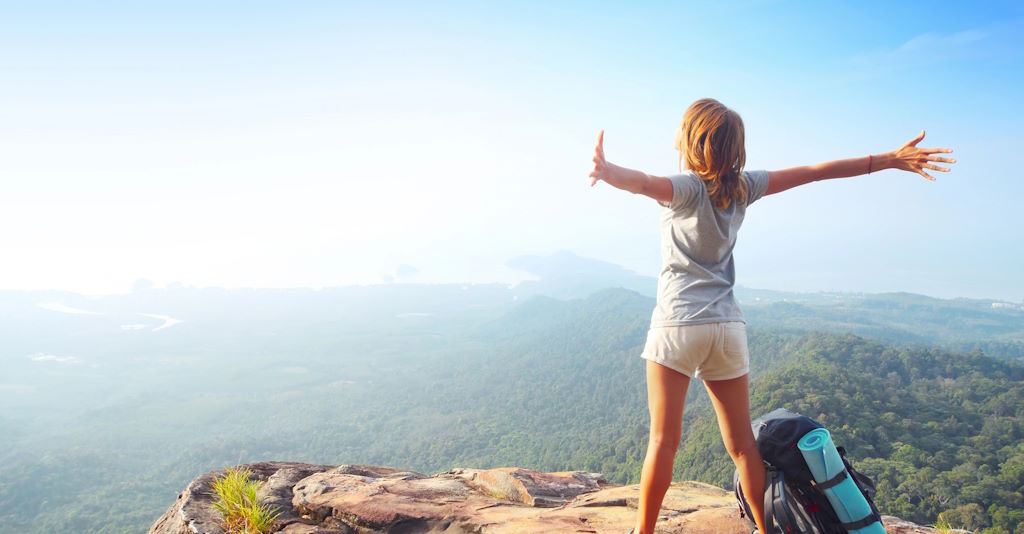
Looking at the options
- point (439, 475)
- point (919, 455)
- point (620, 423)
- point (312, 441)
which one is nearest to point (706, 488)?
point (439, 475)

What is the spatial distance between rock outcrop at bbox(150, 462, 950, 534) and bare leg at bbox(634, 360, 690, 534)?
1326 millimetres

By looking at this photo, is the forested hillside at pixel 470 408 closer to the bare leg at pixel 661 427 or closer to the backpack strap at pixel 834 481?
the backpack strap at pixel 834 481

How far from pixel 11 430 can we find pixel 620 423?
137609 mm

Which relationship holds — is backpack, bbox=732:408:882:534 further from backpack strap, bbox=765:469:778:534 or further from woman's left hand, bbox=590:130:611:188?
woman's left hand, bbox=590:130:611:188

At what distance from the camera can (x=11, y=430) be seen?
119 meters

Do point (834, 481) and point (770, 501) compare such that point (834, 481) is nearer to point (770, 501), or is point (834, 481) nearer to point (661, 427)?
point (770, 501)

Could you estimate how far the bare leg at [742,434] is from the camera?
9.32ft

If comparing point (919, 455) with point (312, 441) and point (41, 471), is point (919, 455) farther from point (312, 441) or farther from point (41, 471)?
point (41, 471)

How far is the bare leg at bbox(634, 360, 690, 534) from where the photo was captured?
275 cm

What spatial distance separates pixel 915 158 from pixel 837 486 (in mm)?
2024

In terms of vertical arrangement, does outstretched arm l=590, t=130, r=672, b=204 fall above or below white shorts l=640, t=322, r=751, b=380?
above

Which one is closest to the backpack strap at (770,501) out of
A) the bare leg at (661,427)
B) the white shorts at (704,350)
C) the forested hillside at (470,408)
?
the bare leg at (661,427)

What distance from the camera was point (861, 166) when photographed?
320 cm

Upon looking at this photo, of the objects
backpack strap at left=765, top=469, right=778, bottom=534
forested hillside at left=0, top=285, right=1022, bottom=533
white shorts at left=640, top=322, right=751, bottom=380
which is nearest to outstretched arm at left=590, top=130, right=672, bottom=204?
white shorts at left=640, top=322, right=751, bottom=380
